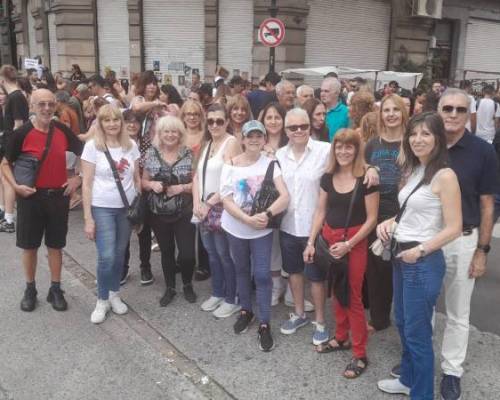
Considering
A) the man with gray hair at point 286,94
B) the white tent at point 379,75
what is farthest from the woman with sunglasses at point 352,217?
the white tent at point 379,75

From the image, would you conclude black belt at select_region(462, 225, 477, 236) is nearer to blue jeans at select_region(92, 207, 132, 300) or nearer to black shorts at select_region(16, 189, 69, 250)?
blue jeans at select_region(92, 207, 132, 300)

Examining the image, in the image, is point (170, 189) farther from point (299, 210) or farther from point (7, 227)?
point (7, 227)

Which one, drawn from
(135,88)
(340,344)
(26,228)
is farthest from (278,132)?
(135,88)

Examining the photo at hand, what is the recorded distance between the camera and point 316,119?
4.74m

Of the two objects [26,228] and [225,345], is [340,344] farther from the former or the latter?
[26,228]

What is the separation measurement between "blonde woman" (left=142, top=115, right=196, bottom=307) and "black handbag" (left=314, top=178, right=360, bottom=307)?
1483 millimetres

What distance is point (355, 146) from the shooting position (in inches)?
131

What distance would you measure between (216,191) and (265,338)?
4.27 ft

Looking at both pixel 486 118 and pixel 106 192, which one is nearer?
pixel 106 192

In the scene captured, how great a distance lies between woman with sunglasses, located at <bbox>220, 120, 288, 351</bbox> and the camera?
375cm

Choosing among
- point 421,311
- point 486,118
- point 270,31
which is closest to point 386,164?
point 421,311

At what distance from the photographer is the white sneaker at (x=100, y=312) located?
165 inches

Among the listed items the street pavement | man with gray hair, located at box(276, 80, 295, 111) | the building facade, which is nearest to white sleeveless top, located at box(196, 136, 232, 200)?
the street pavement

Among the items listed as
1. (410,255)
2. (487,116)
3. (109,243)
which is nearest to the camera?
(410,255)
